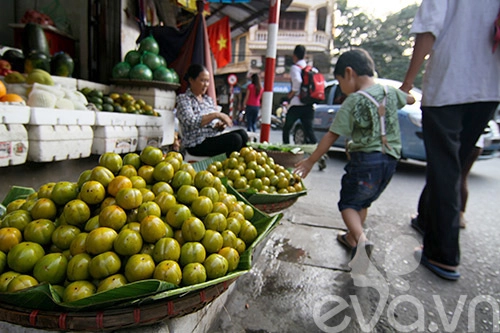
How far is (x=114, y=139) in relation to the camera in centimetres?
312

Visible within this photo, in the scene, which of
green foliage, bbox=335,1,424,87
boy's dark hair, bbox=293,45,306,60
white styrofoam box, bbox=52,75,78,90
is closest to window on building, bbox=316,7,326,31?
green foliage, bbox=335,1,424,87

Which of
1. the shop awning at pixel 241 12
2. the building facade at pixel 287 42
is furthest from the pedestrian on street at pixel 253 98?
the building facade at pixel 287 42

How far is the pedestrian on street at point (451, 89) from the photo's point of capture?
2211 millimetres

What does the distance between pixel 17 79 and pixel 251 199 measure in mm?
2408

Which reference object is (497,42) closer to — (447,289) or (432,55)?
(432,55)

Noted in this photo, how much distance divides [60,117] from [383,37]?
2854 cm

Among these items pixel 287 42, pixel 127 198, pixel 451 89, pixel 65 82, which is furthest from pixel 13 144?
pixel 287 42

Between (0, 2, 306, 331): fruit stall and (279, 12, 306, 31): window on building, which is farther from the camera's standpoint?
(279, 12, 306, 31): window on building

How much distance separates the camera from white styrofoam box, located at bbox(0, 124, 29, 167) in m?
2.15

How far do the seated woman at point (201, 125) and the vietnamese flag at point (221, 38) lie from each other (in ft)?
12.6

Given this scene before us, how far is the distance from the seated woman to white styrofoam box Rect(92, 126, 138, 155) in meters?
0.57

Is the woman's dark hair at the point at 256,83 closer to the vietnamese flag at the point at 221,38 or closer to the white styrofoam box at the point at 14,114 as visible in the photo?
the vietnamese flag at the point at 221,38

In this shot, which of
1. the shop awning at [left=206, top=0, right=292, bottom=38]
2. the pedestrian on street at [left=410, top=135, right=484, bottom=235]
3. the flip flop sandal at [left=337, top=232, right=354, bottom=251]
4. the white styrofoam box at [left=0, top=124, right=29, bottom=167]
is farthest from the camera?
the shop awning at [left=206, top=0, right=292, bottom=38]

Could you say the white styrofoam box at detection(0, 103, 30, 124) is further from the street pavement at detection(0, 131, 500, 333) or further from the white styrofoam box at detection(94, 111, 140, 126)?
the street pavement at detection(0, 131, 500, 333)
